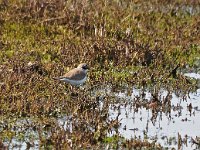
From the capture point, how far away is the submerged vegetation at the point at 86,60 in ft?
36.1

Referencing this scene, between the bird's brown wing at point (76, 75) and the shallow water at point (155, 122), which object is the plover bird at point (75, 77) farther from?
the shallow water at point (155, 122)

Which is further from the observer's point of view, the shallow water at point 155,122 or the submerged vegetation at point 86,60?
the submerged vegetation at point 86,60

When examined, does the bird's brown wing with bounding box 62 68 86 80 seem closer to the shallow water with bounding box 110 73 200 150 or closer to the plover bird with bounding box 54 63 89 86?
the plover bird with bounding box 54 63 89 86

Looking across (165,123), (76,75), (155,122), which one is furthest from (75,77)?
(165,123)

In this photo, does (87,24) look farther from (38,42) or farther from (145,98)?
(145,98)

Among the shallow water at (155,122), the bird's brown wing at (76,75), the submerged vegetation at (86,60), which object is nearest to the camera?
the shallow water at (155,122)

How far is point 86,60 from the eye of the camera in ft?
48.9

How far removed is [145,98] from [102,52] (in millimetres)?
2326

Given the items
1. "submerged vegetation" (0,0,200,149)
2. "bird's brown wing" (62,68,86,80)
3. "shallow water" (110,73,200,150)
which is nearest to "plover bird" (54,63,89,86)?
"bird's brown wing" (62,68,86,80)

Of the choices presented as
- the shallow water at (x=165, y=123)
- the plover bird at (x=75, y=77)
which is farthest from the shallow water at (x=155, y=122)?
the plover bird at (x=75, y=77)

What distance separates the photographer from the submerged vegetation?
434 inches

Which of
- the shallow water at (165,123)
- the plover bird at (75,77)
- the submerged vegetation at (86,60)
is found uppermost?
the plover bird at (75,77)

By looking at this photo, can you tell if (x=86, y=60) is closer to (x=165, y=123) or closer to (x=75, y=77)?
(x=75, y=77)

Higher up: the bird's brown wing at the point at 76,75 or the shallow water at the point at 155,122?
the bird's brown wing at the point at 76,75
